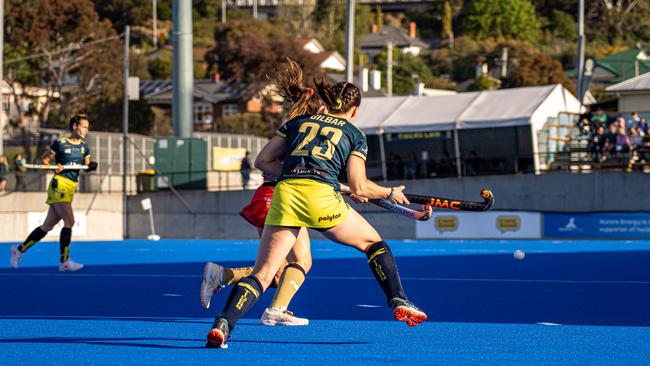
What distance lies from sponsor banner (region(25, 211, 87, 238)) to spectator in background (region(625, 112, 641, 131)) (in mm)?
14291

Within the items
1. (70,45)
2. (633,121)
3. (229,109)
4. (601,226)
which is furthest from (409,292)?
(229,109)

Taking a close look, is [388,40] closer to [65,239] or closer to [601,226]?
[601,226]

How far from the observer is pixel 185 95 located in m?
39.0

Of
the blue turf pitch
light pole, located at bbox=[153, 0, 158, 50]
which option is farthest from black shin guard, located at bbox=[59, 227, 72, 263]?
light pole, located at bbox=[153, 0, 158, 50]

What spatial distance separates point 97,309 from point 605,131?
850 inches

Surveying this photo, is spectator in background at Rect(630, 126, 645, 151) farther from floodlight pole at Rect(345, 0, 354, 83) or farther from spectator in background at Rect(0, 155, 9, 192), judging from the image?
spectator in background at Rect(0, 155, 9, 192)

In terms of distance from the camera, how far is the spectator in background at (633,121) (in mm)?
29875

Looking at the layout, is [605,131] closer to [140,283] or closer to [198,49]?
[140,283]

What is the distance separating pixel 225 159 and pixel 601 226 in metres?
17.8

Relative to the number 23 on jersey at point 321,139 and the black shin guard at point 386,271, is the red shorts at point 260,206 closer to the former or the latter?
the black shin guard at point 386,271

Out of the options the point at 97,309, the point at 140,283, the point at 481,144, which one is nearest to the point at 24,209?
the point at 481,144

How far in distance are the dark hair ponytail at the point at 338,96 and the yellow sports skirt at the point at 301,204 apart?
592mm

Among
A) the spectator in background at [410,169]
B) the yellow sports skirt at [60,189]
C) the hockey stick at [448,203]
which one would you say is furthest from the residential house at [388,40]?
the hockey stick at [448,203]

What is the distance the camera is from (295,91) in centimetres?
884
